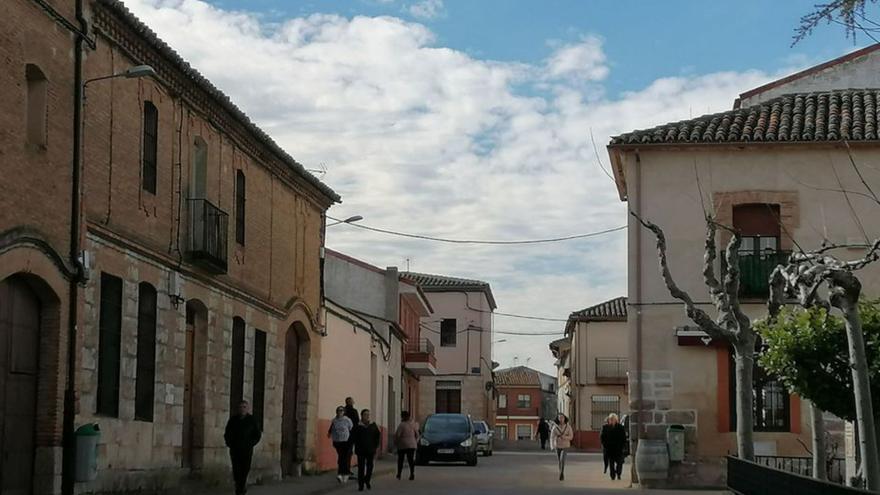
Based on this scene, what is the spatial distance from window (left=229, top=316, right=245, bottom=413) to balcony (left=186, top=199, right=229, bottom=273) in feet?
8.22

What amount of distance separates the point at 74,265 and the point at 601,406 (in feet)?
175

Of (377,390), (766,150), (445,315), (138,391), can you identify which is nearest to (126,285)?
(138,391)

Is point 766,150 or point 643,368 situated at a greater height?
point 766,150

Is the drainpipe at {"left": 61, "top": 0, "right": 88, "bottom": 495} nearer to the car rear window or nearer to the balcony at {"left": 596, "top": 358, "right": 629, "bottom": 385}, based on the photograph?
the car rear window

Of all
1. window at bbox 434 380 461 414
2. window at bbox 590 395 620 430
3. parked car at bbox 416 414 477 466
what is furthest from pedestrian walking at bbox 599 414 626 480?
window at bbox 434 380 461 414

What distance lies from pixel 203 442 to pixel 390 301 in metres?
27.2

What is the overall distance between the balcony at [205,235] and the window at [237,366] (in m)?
2.51

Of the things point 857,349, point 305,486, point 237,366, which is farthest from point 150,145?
point 857,349

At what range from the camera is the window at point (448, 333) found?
76.9 m

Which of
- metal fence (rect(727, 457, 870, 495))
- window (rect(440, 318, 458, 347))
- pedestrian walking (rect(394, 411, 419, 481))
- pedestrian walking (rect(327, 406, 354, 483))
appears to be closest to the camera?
metal fence (rect(727, 457, 870, 495))

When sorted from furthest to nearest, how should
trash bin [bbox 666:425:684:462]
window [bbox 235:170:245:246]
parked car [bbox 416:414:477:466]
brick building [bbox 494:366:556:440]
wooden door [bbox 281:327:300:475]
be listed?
1. brick building [bbox 494:366:556:440]
2. parked car [bbox 416:414:477:466]
3. wooden door [bbox 281:327:300:475]
4. trash bin [bbox 666:425:684:462]
5. window [bbox 235:170:245:246]

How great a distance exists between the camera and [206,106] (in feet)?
77.7

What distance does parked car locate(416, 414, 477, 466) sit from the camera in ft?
128

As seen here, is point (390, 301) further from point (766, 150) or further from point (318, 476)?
point (766, 150)
